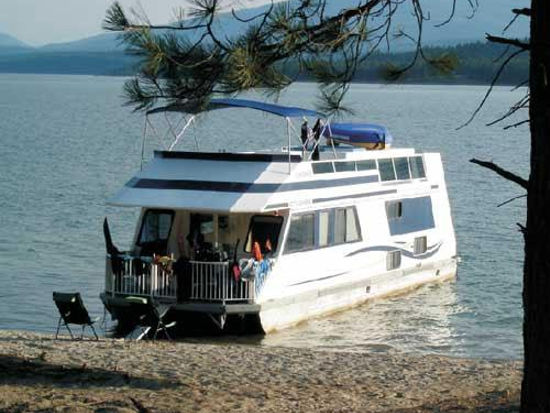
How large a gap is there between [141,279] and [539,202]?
1258cm

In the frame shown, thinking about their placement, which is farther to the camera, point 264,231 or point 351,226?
point 351,226

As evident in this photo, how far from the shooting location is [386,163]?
82.6 ft

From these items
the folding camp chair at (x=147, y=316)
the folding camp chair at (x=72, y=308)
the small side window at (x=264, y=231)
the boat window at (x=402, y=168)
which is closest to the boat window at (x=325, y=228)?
the small side window at (x=264, y=231)

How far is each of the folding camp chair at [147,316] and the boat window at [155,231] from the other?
2.46 meters

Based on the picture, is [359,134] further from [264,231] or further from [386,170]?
[264,231]

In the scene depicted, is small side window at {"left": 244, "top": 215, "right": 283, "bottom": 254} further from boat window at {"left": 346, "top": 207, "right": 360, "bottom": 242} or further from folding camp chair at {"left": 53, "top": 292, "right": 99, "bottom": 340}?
folding camp chair at {"left": 53, "top": 292, "right": 99, "bottom": 340}

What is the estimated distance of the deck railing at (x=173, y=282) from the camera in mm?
19906

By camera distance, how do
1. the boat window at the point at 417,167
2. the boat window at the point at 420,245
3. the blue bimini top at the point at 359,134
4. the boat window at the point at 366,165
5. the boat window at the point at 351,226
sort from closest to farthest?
the boat window at the point at 351,226
the boat window at the point at 366,165
the boat window at the point at 420,245
the boat window at the point at 417,167
the blue bimini top at the point at 359,134

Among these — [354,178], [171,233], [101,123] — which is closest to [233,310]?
[171,233]

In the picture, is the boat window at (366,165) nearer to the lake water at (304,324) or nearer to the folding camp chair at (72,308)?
the lake water at (304,324)

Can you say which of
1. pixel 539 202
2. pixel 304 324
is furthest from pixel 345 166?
pixel 539 202

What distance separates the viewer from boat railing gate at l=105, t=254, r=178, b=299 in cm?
2008

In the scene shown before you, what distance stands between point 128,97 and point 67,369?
340cm

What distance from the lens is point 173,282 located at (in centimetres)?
2006
